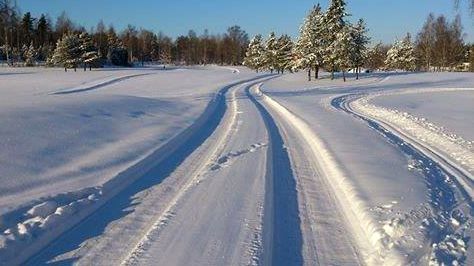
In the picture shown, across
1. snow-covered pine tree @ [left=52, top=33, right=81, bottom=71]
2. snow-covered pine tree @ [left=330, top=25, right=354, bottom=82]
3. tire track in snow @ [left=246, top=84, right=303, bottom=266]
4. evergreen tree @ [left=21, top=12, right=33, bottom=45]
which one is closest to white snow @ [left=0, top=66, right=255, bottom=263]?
tire track in snow @ [left=246, top=84, right=303, bottom=266]

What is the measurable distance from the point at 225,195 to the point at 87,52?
73722mm

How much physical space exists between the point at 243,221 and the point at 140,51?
13162 cm

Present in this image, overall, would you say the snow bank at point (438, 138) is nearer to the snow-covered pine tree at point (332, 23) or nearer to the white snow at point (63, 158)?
the white snow at point (63, 158)

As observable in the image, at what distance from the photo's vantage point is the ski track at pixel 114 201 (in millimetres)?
5414

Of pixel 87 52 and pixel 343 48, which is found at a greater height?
pixel 87 52

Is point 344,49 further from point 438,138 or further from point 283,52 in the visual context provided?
point 438,138

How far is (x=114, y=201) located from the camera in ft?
23.8

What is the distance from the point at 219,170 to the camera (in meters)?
9.19

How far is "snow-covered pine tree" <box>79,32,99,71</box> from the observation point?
74.4 metres

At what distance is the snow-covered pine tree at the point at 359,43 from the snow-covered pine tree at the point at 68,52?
39675 mm

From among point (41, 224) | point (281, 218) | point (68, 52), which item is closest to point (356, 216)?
point (281, 218)

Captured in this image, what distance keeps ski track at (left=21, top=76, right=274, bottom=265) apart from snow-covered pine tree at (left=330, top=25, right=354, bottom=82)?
41.3 meters

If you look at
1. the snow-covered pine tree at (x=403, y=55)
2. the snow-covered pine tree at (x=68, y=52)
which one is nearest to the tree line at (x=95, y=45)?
the snow-covered pine tree at (x=68, y=52)

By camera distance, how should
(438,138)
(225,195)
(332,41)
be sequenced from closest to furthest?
(225,195), (438,138), (332,41)
